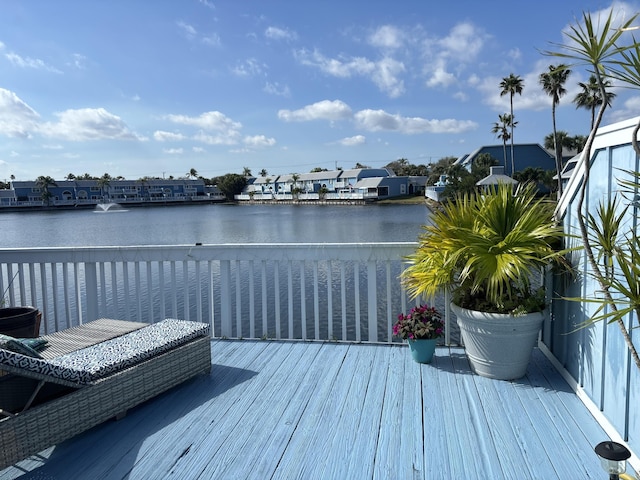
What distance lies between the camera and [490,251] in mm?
2695

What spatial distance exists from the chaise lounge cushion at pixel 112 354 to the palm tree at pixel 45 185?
74.6m

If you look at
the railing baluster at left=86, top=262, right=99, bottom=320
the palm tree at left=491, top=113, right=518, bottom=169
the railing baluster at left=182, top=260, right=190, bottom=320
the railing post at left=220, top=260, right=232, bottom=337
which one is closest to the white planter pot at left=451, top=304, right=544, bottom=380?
the railing post at left=220, top=260, right=232, bottom=337

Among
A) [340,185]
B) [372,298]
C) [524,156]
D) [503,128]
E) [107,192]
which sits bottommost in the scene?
[372,298]

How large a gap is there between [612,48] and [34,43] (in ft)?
22.0

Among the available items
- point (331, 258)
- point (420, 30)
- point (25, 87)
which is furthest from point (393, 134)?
point (331, 258)

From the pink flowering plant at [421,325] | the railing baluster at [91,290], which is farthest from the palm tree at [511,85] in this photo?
the railing baluster at [91,290]

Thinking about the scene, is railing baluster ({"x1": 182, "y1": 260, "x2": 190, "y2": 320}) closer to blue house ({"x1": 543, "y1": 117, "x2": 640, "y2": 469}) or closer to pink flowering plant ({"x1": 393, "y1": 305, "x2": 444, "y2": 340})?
pink flowering plant ({"x1": 393, "y1": 305, "x2": 444, "y2": 340})

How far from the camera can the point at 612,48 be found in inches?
61.8

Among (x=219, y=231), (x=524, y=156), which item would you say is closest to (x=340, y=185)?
(x=524, y=156)

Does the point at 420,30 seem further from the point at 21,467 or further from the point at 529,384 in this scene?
the point at 21,467

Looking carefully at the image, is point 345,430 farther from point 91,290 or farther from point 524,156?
point 524,156

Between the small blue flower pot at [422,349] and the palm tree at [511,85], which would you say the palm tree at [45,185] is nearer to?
the palm tree at [511,85]

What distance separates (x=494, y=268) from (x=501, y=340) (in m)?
0.50

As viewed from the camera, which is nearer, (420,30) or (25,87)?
(25,87)
